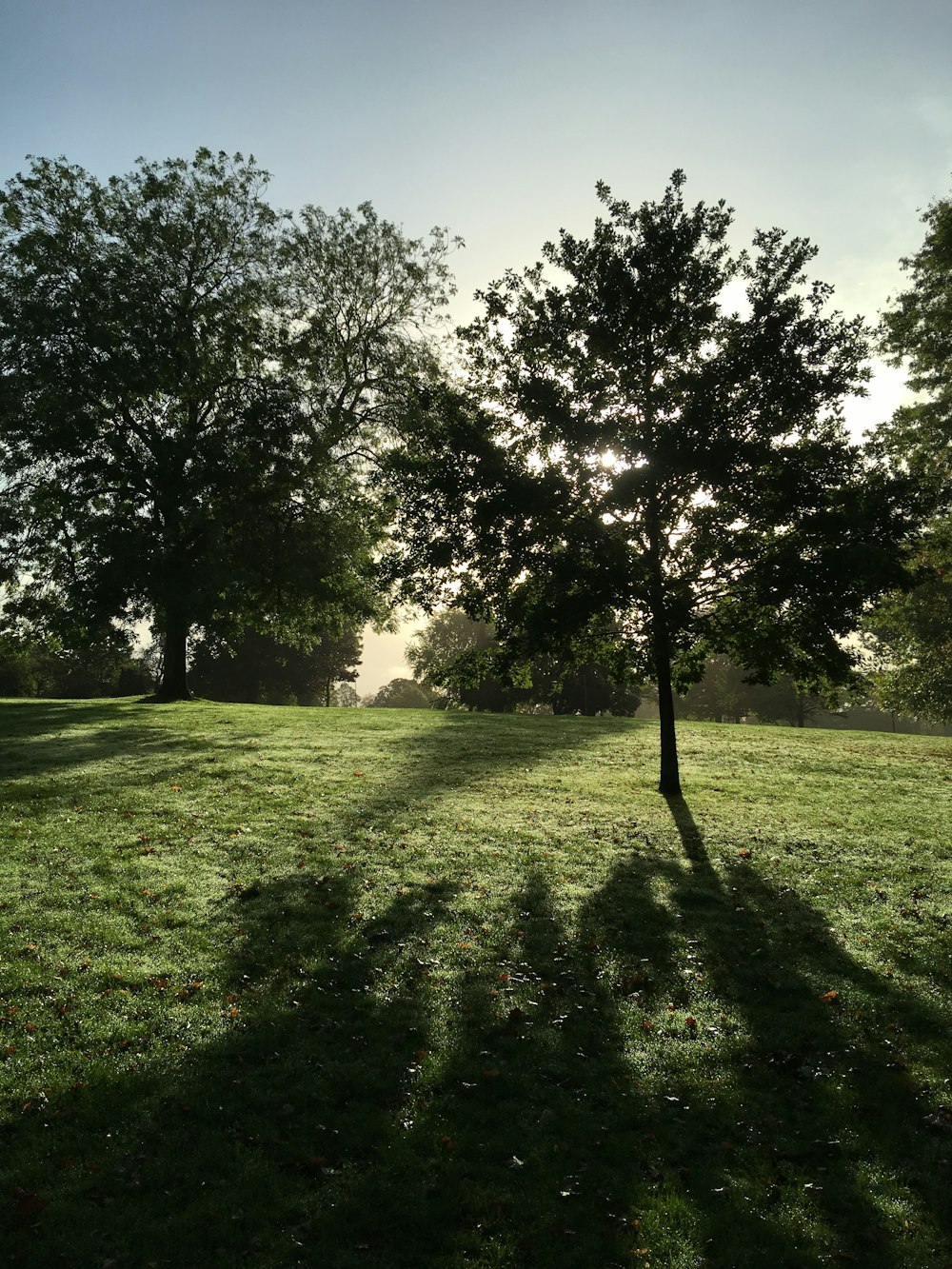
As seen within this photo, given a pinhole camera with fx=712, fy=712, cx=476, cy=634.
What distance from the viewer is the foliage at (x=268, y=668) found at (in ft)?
221

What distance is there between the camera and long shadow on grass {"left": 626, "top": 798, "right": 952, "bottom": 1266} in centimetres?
475

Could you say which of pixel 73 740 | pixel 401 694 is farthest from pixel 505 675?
pixel 401 694

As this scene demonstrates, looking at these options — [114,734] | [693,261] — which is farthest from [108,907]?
[693,261]

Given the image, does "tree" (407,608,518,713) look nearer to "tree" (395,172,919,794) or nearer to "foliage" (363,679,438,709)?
"tree" (395,172,919,794)

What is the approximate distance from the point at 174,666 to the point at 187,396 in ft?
41.8

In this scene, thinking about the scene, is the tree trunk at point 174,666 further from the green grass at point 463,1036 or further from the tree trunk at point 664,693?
the tree trunk at point 664,693

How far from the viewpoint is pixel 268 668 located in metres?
70.0

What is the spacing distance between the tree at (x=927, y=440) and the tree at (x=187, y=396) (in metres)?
20.3

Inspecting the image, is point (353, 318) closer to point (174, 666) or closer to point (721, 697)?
point (174, 666)

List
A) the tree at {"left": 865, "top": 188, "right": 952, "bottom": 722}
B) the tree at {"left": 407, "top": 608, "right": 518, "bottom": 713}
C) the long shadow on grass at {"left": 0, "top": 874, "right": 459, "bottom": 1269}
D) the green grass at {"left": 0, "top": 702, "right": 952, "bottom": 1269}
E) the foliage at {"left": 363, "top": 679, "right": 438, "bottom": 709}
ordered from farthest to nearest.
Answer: the foliage at {"left": 363, "top": 679, "right": 438, "bottom": 709} < the tree at {"left": 865, "top": 188, "right": 952, "bottom": 722} < the tree at {"left": 407, "top": 608, "right": 518, "bottom": 713} < the green grass at {"left": 0, "top": 702, "right": 952, "bottom": 1269} < the long shadow on grass at {"left": 0, "top": 874, "right": 459, "bottom": 1269}

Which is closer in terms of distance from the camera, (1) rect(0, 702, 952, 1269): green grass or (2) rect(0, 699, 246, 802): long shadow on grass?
(1) rect(0, 702, 952, 1269): green grass

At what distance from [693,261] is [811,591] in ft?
25.1

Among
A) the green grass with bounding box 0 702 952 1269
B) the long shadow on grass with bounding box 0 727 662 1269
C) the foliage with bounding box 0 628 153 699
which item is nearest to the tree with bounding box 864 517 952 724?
the green grass with bounding box 0 702 952 1269

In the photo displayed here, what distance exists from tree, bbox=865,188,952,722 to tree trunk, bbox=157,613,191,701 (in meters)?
30.1
